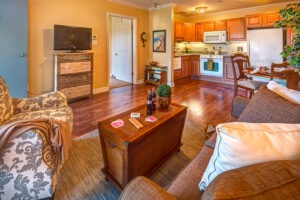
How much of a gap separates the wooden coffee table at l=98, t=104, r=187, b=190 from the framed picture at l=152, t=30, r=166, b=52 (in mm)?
4498

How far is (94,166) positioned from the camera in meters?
2.01

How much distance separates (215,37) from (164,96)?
5552mm

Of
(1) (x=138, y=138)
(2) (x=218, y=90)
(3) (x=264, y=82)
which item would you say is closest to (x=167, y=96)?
(1) (x=138, y=138)

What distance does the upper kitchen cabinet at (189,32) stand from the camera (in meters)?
7.15

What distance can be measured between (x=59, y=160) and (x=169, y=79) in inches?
193

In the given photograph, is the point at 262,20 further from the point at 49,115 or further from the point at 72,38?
the point at 49,115

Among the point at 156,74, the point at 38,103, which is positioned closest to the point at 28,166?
the point at 38,103

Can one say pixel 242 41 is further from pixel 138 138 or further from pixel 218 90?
pixel 138 138

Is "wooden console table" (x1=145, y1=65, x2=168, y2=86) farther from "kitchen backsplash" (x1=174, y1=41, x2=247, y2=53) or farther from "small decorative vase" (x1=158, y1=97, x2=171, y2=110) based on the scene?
"small decorative vase" (x1=158, y1=97, x2=171, y2=110)

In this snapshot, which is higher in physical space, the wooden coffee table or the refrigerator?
the refrigerator

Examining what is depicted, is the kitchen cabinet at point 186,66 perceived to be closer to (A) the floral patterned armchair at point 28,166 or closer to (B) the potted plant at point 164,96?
(B) the potted plant at point 164,96

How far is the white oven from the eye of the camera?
21.3ft

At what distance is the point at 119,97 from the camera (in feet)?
Result: 15.8

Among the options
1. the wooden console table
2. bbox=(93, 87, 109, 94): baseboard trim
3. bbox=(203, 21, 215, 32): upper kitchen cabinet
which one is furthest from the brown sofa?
bbox=(203, 21, 215, 32): upper kitchen cabinet
